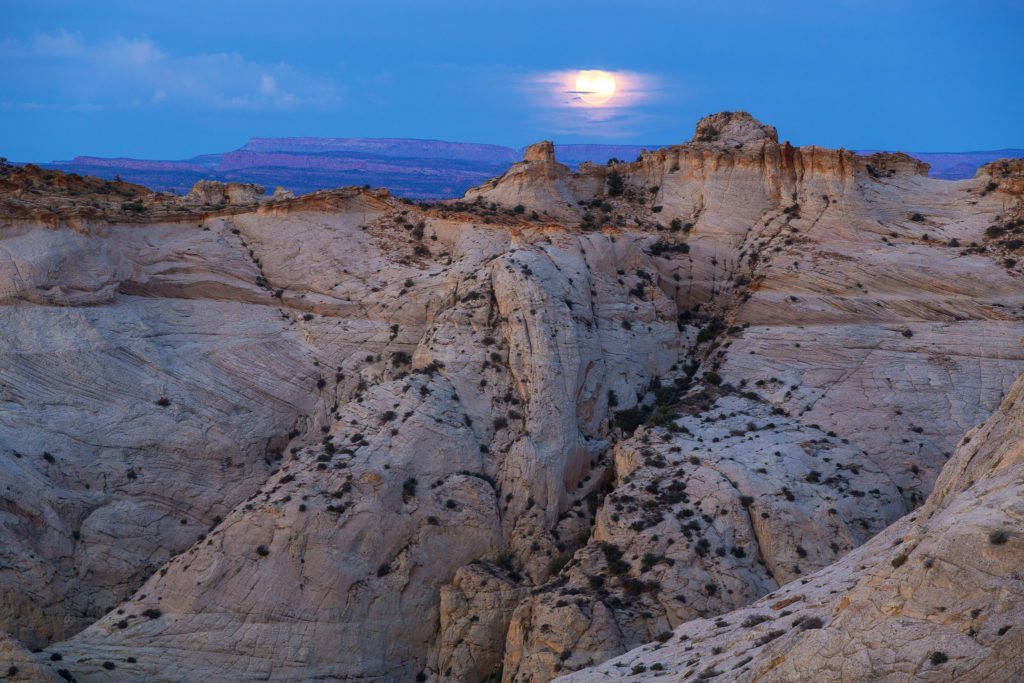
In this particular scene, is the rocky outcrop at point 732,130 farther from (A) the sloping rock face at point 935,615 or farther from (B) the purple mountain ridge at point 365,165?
(B) the purple mountain ridge at point 365,165

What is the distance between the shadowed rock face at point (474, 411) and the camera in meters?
28.4

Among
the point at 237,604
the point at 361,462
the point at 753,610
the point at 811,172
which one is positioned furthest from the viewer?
the point at 811,172

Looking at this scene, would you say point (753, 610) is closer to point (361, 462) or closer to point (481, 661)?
point (481, 661)

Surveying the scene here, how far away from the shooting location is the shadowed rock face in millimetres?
28359

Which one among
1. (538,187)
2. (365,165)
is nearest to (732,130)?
(538,187)

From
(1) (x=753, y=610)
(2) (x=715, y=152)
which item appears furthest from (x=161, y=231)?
(1) (x=753, y=610)

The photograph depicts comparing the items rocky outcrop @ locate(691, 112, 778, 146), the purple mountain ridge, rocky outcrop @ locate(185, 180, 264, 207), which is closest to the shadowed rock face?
rocky outcrop @ locate(691, 112, 778, 146)

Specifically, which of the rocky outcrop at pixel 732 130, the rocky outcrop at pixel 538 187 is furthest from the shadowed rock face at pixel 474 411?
the rocky outcrop at pixel 732 130

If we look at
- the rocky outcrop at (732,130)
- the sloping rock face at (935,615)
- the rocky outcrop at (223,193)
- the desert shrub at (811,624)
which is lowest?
the desert shrub at (811,624)

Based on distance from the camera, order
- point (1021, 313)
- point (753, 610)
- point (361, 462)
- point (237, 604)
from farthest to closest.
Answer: point (1021, 313), point (361, 462), point (237, 604), point (753, 610)

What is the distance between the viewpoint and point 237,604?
28.7 m

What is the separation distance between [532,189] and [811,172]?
11.0m

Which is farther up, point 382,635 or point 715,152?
point 715,152

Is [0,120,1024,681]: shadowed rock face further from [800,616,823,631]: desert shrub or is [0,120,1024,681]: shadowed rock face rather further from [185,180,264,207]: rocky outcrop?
[185,180,264,207]: rocky outcrop
